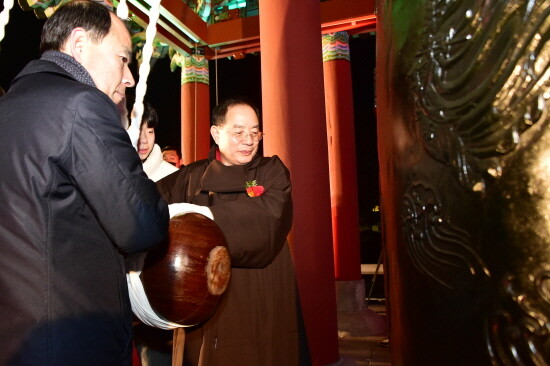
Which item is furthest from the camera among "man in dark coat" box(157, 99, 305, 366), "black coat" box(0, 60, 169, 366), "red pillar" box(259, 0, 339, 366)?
"red pillar" box(259, 0, 339, 366)

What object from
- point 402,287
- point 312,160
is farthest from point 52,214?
point 312,160

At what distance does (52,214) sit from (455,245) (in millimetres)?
825

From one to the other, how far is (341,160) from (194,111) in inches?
89.7

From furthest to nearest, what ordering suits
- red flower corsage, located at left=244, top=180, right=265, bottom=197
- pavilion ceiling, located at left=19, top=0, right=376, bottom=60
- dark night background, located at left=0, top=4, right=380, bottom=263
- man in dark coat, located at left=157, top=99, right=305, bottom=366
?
dark night background, located at left=0, top=4, right=380, bottom=263
pavilion ceiling, located at left=19, top=0, right=376, bottom=60
red flower corsage, located at left=244, top=180, right=265, bottom=197
man in dark coat, located at left=157, top=99, right=305, bottom=366

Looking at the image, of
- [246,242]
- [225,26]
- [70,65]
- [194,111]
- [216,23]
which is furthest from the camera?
[194,111]

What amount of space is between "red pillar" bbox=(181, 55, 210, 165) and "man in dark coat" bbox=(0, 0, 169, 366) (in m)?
5.42

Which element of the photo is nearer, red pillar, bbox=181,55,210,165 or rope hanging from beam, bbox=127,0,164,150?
rope hanging from beam, bbox=127,0,164,150

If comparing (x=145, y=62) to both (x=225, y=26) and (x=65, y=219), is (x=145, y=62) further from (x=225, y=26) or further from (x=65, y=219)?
(x=225, y=26)

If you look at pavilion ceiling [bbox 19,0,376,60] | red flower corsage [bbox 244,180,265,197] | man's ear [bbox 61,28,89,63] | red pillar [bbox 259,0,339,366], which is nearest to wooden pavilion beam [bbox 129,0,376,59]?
pavilion ceiling [bbox 19,0,376,60]

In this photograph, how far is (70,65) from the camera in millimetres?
1059

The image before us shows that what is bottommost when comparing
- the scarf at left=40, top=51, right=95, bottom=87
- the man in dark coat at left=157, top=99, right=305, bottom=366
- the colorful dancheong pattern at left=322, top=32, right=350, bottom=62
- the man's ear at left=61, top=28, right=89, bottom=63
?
the man in dark coat at left=157, top=99, right=305, bottom=366

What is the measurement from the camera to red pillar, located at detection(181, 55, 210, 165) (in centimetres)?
631

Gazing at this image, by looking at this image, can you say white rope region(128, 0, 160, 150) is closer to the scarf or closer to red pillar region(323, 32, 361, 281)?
the scarf

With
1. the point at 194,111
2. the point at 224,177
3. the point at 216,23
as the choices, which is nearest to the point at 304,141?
the point at 224,177
